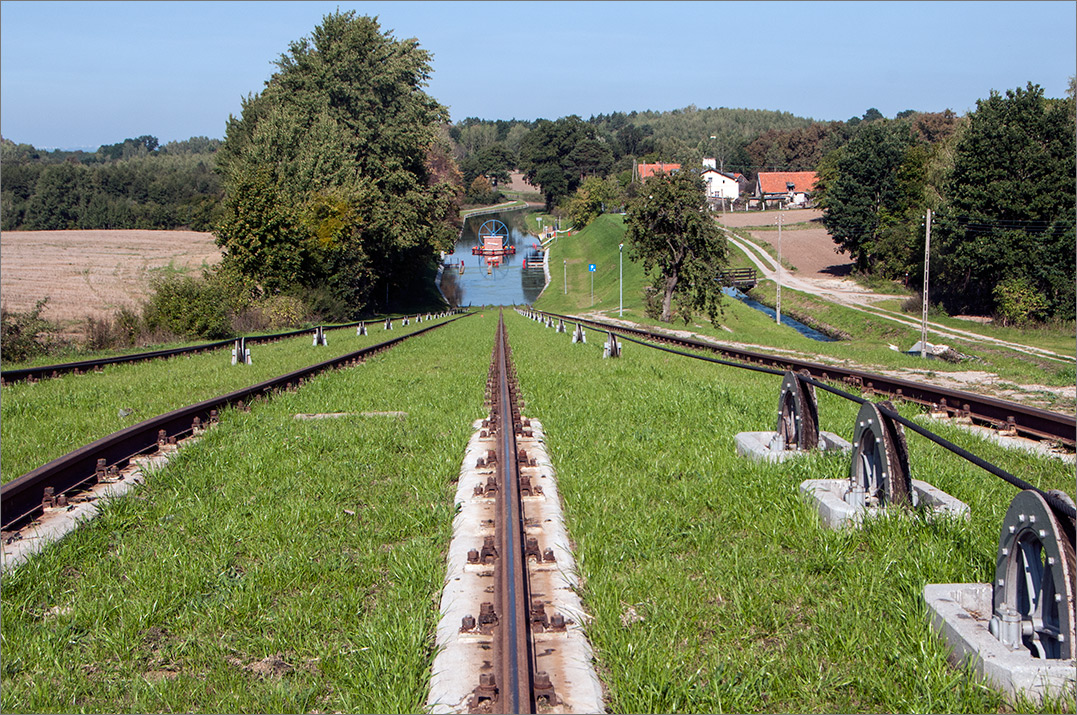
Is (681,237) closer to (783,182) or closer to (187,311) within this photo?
(187,311)

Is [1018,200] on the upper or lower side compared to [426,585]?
upper

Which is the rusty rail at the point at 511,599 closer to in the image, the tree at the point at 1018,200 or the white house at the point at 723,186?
the tree at the point at 1018,200

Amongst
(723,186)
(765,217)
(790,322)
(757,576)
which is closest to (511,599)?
(757,576)

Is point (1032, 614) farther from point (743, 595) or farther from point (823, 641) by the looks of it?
point (743, 595)

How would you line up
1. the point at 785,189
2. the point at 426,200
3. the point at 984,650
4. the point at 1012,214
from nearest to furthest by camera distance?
the point at 984,650
the point at 1012,214
the point at 426,200
the point at 785,189

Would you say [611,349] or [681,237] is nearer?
[611,349]

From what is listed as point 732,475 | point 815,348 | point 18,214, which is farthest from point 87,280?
point 18,214

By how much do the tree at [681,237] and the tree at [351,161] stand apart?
59.8 feet

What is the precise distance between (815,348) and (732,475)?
23595mm

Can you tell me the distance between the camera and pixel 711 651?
3812 millimetres

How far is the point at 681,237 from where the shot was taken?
169 feet

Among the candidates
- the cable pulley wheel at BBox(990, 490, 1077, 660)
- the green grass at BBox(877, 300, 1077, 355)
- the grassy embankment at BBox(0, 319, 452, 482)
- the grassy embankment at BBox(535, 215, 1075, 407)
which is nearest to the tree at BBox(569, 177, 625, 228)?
the grassy embankment at BBox(535, 215, 1075, 407)

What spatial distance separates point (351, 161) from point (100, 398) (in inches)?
1924

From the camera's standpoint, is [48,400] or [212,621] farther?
[48,400]
